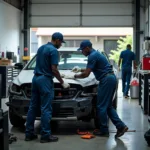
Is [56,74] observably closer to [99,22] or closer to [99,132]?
[99,132]

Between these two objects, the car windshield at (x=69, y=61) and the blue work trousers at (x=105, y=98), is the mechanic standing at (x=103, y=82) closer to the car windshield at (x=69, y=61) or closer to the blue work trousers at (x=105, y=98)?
the blue work trousers at (x=105, y=98)

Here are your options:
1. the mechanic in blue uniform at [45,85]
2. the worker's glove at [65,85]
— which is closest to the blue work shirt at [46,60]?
the mechanic in blue uniform at [45,85]

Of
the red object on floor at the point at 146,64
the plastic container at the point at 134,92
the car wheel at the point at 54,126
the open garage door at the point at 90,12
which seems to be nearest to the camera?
the car wheel at the point at 54,126

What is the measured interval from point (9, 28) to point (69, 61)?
→ 27.4 ft

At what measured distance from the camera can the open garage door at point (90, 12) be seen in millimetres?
16703

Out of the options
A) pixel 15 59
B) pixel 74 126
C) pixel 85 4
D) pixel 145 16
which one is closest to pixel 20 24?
pixel 15 59

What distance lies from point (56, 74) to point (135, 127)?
2.33m

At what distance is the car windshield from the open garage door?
8.95 metres

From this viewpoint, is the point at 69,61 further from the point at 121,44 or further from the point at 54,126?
the point at 121,44

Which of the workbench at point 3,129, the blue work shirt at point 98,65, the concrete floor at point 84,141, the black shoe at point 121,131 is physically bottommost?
the concrete floor at point 84,141

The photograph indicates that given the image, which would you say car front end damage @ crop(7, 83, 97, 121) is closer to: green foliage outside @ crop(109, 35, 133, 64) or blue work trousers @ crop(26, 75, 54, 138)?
blue work trousers @ crop(26, 75, 54, 138)

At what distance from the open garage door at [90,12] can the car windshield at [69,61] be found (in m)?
8.95

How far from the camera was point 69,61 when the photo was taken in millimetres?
7875

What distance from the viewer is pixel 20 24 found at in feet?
56.1
